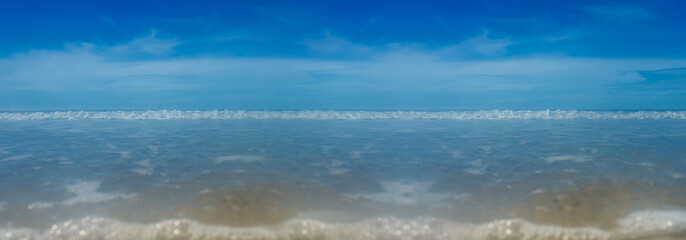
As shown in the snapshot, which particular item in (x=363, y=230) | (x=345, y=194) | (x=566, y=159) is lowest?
(x=363, y=230)

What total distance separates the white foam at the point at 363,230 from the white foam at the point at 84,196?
0.77 meters

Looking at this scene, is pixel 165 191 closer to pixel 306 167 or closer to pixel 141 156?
pixel 306 167

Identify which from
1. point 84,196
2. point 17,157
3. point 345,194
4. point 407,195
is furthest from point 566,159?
point 17,157

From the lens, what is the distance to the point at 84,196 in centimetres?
527

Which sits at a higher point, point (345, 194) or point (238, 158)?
point (238, 158)

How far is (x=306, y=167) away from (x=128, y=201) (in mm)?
3018

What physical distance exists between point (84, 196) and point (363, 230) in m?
3.74

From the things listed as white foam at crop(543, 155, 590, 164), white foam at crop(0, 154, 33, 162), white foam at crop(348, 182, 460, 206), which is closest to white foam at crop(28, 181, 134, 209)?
white foam at crop(348, 182, 460, 206)

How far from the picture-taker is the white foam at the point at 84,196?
4.86 meters

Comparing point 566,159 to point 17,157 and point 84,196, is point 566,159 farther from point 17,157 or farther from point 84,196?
point 17,157

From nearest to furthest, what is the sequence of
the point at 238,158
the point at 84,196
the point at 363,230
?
the point at 363,230 → the point at 84,196 → the point at 238,158

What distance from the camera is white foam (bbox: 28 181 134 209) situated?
4859mm

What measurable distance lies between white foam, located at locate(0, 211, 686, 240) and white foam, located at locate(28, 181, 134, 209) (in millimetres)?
770

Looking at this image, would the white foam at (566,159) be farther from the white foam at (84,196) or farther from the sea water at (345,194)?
the white foam at (84,196)
